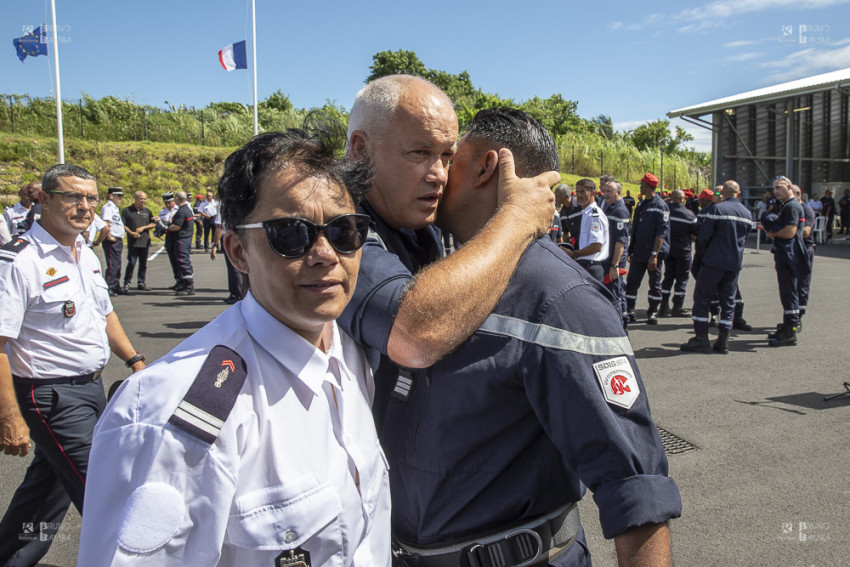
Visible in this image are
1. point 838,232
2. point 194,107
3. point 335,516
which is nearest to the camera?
point 335,516

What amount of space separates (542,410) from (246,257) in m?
0.76

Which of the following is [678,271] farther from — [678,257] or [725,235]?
[725,235]

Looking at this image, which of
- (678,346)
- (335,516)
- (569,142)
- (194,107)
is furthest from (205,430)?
(569,142)

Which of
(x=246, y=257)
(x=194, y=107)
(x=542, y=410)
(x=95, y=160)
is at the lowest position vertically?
(x=542, y=410)

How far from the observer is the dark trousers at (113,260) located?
1202 cm

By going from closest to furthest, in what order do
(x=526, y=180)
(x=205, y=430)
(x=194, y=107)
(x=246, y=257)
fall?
(x=205, y=430), (x=246, y=257), (x=526, y=180), (x=194, y=107)

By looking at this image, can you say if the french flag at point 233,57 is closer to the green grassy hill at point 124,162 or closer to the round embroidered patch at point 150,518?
the green grassy hill at point 124,162

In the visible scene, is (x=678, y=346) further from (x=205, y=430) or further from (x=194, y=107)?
(x=194, y=107)

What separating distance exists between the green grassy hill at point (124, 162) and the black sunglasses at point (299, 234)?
27.5 meters

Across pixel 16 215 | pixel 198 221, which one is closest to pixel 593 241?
pixel 16 215

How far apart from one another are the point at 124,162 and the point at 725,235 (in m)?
28.3

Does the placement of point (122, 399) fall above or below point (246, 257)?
Answer: below

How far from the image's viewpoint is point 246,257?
4.65ft

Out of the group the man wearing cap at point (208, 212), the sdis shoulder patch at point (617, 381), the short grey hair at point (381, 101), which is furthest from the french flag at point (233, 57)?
the sdis shoulder patch at point (617, 381)
